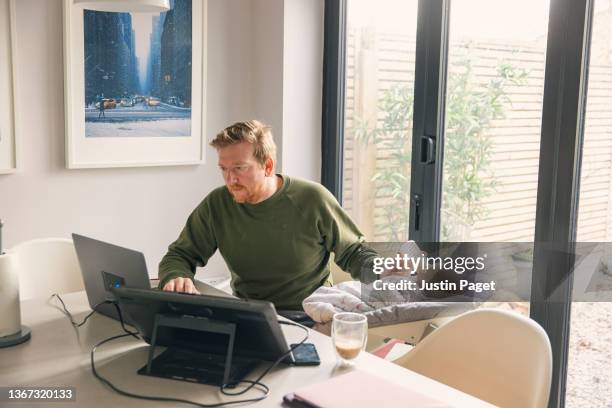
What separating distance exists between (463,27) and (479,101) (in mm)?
309

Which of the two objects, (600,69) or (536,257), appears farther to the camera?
(536,257)

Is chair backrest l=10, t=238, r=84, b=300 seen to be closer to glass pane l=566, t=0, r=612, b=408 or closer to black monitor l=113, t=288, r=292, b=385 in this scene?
black monitor l=113, t=288, r=292, b=385

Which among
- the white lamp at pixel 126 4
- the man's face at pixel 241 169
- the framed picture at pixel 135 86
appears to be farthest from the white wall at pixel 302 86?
the white lamp at pixel 126 4

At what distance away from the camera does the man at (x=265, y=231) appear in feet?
7.50

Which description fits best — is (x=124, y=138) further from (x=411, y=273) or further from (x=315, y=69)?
(x=411, y=273)

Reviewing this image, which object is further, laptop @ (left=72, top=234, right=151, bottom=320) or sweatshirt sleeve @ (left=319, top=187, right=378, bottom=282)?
sweatshirt sleeve @ (left=319, top=187, right=378, bottom=282)

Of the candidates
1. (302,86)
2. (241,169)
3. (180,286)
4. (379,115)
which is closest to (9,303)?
(180,286)

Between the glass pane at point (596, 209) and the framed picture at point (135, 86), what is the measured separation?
1.89 m

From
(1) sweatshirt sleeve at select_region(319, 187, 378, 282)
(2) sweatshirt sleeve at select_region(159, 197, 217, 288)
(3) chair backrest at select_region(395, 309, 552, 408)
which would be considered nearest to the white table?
(3) chair backrest at select_region(395, 309, 552, 408)

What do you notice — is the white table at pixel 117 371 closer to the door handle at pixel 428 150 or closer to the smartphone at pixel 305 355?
the smartphone at pixel 305 355

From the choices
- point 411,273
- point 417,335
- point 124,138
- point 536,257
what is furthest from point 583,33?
point 124,138

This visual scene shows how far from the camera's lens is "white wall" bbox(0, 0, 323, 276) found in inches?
117

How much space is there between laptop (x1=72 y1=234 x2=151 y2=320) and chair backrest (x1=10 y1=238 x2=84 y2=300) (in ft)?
2.12

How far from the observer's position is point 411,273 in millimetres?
2270
